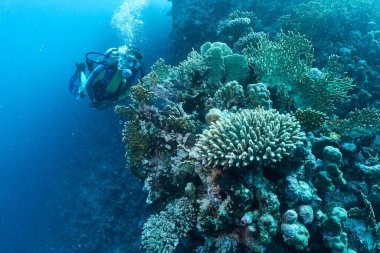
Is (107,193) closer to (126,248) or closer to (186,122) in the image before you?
(126,248)

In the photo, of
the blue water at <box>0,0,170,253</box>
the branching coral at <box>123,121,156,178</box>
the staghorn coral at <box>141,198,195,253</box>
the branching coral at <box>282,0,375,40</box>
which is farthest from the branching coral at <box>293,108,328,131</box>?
the blue water at <box>0,0,170,253</box>

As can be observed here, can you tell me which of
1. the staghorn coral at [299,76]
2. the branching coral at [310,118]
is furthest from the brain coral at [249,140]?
the staghorn coral at [299,76]

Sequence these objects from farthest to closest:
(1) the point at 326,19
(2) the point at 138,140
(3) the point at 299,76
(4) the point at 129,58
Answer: (1) the point at 326,19 < (4) the point at 129,58 < (3) the point at 299,76 < (2) the point at 138,140

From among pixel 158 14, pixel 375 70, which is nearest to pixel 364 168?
pixel 375 70

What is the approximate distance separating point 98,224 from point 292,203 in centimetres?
1023

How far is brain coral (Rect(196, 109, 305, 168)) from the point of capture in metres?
3.27

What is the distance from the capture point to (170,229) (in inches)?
160

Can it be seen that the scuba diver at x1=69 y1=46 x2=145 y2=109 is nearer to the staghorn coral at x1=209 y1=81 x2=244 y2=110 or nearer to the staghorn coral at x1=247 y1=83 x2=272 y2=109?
the staghorn coral at x1=209 y1=81 x2=244 y2=110

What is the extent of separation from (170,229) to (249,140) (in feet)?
5.87

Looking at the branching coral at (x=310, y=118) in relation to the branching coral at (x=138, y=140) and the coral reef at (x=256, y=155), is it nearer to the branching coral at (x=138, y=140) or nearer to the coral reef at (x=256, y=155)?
the coral reef at (x=256, y=155)

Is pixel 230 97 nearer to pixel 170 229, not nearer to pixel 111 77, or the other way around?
pixel 170 229

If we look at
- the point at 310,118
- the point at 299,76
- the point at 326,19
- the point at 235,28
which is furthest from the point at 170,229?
the point at 326,19

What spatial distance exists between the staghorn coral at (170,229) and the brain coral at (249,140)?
3.21ft

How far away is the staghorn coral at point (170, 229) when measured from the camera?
13.1ft
